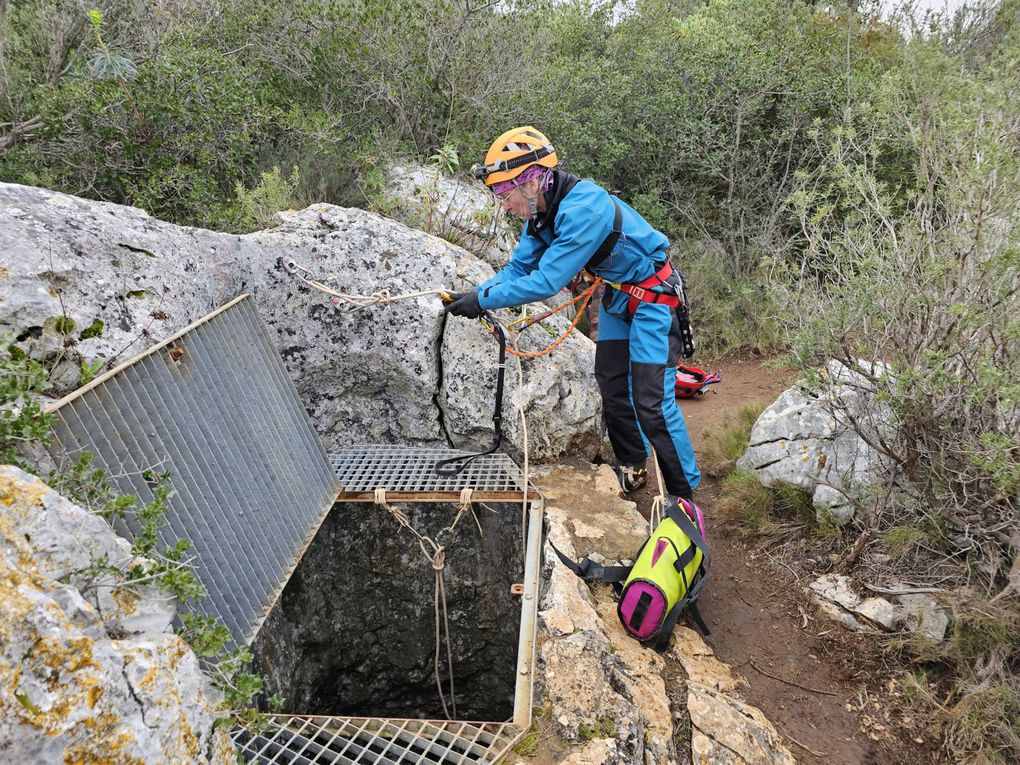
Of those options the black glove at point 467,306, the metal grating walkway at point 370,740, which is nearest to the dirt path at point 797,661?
the metal grating walkway at point 370,740

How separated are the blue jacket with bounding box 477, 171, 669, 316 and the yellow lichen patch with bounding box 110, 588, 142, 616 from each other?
2240 mm

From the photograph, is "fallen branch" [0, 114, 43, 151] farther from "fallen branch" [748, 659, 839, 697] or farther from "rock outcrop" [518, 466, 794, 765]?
"fallen branch" [748, 659, 839, 697]

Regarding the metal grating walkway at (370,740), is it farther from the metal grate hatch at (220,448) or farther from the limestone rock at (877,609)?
the limestone rock at (877,609)

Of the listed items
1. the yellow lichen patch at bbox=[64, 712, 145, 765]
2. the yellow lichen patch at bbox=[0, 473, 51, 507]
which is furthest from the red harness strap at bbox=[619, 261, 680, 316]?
the yellow lichen patch at bbox=[64, 712, 145, 765]

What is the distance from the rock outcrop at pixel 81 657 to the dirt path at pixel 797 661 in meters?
2.49

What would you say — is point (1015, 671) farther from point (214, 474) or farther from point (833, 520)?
point (214, 474)

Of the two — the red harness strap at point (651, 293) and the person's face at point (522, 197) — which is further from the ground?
the person's face at point (522, 197)

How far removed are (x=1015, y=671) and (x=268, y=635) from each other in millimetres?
3527

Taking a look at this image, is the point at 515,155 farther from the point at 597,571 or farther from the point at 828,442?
the point at 828,442

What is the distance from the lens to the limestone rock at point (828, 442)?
12.4 ft

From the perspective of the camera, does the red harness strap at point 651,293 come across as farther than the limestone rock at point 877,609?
Yes

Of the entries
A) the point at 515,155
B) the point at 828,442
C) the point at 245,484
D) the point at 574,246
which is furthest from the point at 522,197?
the point at 828,442

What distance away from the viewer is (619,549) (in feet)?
11.4

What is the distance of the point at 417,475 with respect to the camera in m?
3.90
